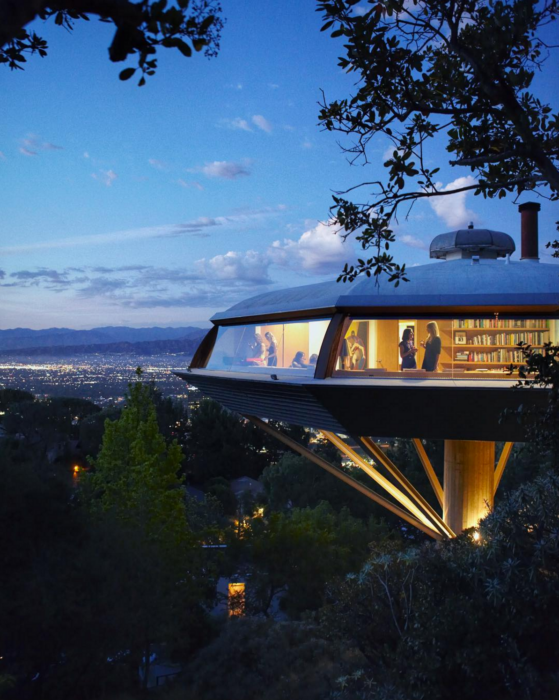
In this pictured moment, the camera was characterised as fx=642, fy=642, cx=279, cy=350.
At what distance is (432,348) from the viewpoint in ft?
36.4

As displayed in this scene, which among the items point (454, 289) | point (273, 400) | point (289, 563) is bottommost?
point (289, 563)

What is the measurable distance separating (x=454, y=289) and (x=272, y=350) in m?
3.86

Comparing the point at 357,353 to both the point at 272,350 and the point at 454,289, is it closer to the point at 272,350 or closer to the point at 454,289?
the point at 454,289

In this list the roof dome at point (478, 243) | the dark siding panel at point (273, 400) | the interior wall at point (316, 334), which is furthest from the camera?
the roof dome at point (478, 243)

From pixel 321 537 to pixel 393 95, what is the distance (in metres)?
17.9

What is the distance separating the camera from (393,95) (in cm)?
559

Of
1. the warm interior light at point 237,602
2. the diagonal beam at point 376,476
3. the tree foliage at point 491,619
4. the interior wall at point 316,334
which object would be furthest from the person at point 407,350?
the warm interior light at point 237,602

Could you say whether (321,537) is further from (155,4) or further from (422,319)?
(155,4)

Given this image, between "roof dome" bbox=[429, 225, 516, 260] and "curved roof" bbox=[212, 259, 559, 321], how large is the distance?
2.59m

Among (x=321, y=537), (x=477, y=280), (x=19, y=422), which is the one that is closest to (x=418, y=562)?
(x=477, y=280)

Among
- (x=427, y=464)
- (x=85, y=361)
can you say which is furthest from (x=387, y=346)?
(x=85, y=361)

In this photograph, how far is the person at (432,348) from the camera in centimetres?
1101

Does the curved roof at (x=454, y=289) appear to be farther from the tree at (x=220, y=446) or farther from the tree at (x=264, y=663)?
the tree at (x=220, y=446)

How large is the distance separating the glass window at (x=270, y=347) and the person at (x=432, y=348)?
5.84 feet
